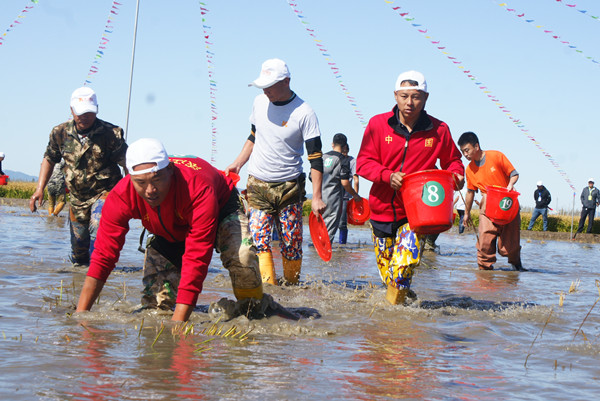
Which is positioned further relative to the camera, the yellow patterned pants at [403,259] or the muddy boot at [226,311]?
the yellow patterned pants at [403,259]

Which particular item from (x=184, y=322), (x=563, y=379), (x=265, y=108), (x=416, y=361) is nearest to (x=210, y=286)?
(x=265, y=108)

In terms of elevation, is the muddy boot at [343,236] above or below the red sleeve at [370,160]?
below

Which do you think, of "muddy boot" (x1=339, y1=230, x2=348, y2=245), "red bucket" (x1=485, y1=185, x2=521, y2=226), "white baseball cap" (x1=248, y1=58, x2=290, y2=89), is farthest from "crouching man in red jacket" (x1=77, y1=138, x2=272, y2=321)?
"muddy boot" (x1=339, y1=230, x2=348, y2=245)

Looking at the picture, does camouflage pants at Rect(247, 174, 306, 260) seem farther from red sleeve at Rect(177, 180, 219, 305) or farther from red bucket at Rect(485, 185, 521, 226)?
red bucket at Rect(485, 185, 521, 226)

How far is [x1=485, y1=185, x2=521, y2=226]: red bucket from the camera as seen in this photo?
9883 millimetres

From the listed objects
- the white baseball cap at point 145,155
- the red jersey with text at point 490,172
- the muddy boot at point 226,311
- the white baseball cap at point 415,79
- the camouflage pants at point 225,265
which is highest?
the white baseball cap at point 415,79

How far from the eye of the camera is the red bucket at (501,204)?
9883 mm

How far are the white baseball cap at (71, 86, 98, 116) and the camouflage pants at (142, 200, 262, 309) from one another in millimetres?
2367

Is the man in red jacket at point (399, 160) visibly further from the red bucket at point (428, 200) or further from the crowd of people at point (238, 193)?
the red bucket at point (428, 200)

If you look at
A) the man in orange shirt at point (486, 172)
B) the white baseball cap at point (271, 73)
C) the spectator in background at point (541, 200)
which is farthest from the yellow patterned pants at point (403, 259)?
the spectator in background at point (541, 200)

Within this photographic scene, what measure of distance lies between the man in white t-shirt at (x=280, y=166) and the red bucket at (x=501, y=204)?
3931 millimetres

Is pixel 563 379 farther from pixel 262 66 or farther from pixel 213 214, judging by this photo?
pixel 262 66

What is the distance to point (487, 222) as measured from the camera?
35.1 feet

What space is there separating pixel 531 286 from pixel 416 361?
5168mm
